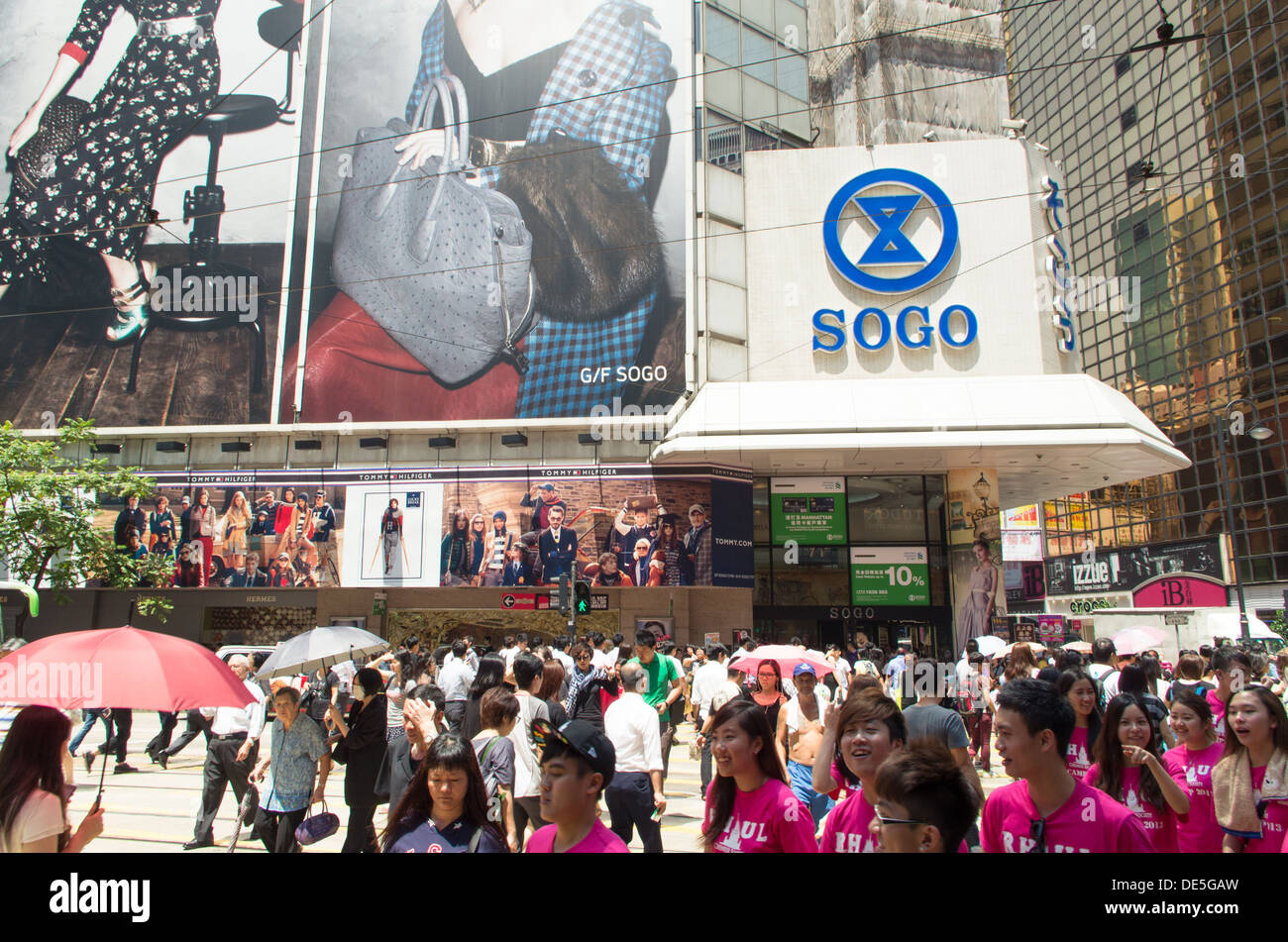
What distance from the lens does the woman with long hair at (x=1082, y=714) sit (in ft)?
17.7

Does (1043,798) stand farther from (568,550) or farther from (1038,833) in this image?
(568,550)

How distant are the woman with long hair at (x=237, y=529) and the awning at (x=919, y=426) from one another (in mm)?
12932

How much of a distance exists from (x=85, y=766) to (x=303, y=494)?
44.9 feet

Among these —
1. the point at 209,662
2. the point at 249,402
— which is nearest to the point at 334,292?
the point at 249,402

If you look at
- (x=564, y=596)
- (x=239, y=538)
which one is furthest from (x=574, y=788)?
(x=239, y=538)

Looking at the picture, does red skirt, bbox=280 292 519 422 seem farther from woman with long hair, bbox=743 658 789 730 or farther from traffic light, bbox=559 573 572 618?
woman with long hair, bbox=743 658 789 730

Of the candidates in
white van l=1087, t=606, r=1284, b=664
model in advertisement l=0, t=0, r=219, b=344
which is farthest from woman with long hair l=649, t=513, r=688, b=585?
model in advertisement l=0, t=0, r=219, b=344

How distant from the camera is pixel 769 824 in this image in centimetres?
341

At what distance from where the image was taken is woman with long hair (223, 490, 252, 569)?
25156mm

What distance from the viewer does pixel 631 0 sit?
27062 mm

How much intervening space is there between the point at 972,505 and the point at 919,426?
4.34 meters

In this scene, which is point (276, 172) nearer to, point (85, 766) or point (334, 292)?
point (334, 292)

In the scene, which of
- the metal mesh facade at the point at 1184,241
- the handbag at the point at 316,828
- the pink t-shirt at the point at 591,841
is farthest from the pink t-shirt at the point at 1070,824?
the metal mesh facade at the point at 1184,241

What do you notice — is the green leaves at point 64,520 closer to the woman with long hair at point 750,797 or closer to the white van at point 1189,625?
the woman with long hair at point 750,797
